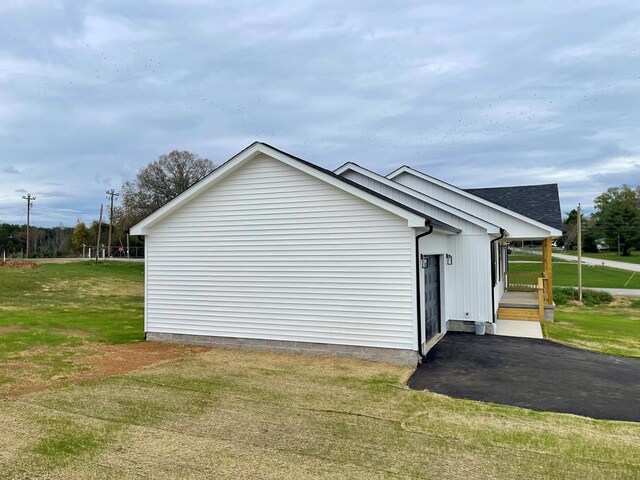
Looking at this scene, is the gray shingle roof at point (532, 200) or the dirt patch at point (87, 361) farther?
the gray shingle roof at point (532, 200)

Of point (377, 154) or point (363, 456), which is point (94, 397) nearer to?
point (363, 456)

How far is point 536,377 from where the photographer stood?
8.28 m

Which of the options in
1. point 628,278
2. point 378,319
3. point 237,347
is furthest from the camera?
point 628,278

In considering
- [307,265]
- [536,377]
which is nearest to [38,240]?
[307,265]

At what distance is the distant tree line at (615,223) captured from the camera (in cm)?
6838

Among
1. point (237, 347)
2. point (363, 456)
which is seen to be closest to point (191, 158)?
point (237, 347)

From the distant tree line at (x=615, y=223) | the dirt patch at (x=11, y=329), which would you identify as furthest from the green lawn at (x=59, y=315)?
the distant tree line at (x=615, y=223)

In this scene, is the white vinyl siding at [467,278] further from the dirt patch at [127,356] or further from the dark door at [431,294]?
the dirt patch at [127,356]

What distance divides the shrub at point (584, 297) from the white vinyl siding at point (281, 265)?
64.5 feet

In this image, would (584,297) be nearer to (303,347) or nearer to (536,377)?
(536,377)

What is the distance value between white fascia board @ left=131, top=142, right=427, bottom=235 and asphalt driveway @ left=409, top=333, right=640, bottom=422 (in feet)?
10.6

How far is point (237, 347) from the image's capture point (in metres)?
10.8

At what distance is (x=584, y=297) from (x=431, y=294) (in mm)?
18571

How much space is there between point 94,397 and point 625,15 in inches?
647
